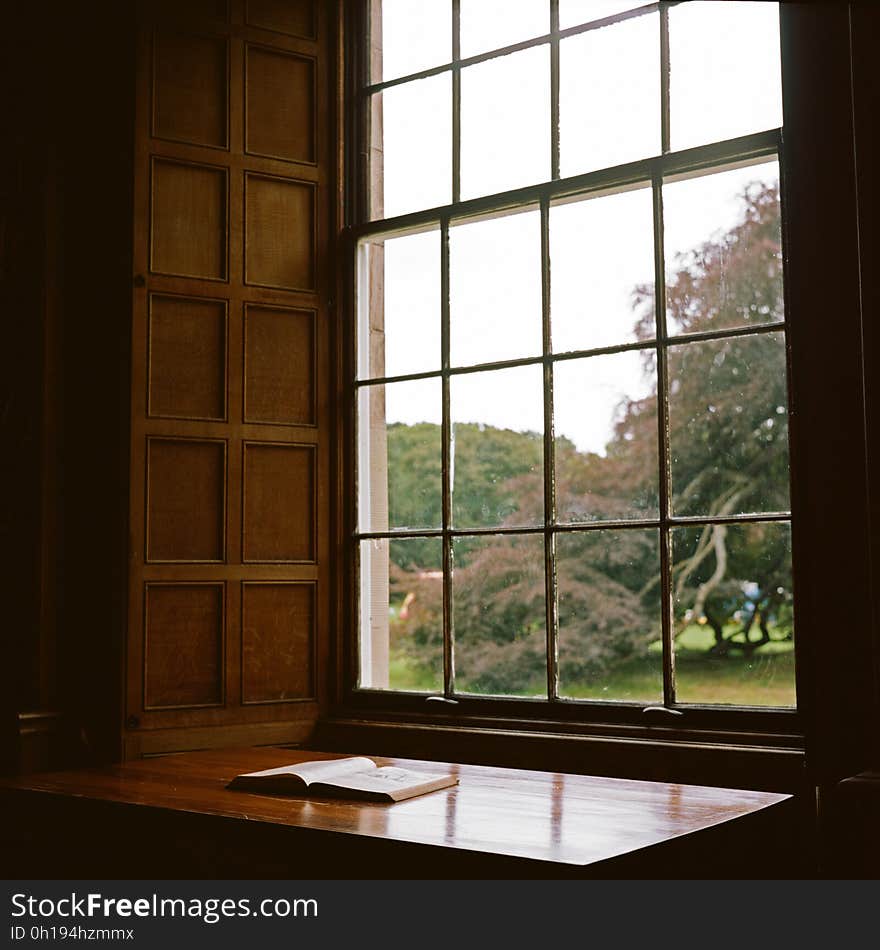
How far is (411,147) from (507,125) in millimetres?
403

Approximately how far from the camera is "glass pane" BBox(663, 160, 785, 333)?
9555 mm

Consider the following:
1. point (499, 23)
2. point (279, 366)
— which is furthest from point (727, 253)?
point (279, 366)

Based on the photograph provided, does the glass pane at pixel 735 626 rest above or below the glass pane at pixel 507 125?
below

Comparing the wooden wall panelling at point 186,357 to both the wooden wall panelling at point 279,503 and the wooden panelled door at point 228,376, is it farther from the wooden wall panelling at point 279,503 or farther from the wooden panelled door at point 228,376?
the wooden wall panelling at point 279,503

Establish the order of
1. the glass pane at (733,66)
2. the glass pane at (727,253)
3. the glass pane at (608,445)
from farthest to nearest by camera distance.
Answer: the glass pane at (608,445) → the glass pane at (727,253) → the glass pane at (733,66)

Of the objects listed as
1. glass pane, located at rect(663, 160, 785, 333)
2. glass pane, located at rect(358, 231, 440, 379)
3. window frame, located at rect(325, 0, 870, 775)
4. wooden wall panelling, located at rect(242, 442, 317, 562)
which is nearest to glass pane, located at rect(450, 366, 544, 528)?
glass pane, located at rect(358, 231, 440, 379)

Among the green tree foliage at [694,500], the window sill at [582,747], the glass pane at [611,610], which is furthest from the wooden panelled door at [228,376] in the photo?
the glass pane at [611,610]

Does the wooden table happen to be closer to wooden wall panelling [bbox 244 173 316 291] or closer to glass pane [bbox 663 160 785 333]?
wooden wall panelling [bbox 244 173 316 291]

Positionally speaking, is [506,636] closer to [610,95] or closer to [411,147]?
[411,147]

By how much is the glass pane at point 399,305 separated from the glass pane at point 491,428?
20 cm

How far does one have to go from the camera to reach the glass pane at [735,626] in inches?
500

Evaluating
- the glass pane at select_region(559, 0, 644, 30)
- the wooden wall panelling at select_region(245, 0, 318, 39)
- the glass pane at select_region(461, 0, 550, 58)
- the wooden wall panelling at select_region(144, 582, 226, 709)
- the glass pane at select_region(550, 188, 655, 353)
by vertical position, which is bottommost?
the wooden wall panelling at select_region(144, 582, 226, 709)

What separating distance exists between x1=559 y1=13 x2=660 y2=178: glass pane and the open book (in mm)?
1859

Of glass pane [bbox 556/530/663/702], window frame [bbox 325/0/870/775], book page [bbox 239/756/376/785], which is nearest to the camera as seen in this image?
book page [bbox 239/756/376/785]
